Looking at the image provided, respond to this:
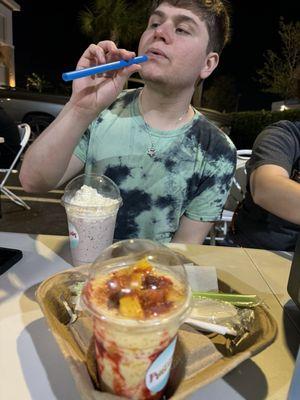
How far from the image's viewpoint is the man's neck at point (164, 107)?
1364mm

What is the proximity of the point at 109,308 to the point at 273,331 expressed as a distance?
34 centimetres

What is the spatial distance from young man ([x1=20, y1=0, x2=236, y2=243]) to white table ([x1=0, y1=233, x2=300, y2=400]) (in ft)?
1.13

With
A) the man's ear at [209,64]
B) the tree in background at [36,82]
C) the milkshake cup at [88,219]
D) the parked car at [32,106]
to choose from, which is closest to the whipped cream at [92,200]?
the milkshake cup at [88,219]

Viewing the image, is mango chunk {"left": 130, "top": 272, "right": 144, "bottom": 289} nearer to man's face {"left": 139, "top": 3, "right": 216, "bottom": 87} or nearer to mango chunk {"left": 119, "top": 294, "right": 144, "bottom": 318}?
mango chunk {"left": 119, "top": 294, "right": 144, "bottom": 318}

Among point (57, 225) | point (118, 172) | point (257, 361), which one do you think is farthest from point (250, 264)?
point (57, 225)

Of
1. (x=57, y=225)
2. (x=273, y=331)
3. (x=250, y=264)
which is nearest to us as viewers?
(x=273, y=331)

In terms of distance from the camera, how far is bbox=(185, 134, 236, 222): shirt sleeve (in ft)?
4.68

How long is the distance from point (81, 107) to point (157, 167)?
387 millimetres

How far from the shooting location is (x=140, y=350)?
1.69 ft

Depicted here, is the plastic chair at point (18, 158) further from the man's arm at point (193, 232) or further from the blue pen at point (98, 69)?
the blue pen at point (98, 69)

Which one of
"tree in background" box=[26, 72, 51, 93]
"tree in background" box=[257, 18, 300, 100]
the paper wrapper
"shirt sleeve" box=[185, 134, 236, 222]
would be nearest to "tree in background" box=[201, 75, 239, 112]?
"tree in background" box=[257, 18, 300, 100]

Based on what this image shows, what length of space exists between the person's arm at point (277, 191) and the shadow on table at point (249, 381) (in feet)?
2.19

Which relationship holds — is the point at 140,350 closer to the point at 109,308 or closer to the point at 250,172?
the point at 109,308

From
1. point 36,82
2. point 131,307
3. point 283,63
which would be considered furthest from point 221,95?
point 131,307
